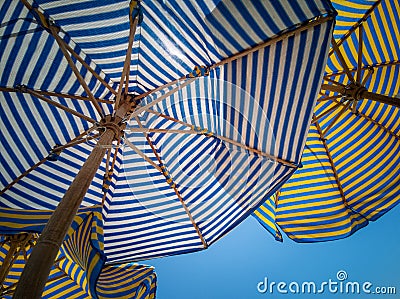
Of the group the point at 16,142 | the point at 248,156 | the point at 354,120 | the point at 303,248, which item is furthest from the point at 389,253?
the point at 16,142

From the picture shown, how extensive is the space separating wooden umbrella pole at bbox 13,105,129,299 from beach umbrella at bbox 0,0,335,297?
0.02 metres

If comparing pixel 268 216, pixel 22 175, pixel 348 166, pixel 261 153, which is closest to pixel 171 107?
pixel 261 153

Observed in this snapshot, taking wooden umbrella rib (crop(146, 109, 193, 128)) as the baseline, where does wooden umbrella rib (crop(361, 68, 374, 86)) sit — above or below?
above

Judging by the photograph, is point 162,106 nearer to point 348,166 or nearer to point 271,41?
point 271,41

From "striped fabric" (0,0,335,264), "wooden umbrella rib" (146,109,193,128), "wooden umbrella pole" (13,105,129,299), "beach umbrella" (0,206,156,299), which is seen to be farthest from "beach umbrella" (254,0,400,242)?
"wooden umbrella pole" (13,105,129,299)

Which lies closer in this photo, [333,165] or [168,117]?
[168,117]

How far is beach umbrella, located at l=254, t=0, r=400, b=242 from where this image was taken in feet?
16.6

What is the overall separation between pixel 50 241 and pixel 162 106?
8.93 feet

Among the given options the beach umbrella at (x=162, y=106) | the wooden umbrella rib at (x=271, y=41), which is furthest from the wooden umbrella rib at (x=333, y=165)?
the wooden umbrella rib at (x=271, y=41)

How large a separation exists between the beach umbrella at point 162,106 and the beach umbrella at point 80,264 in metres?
0.26

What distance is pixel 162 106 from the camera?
4375mm

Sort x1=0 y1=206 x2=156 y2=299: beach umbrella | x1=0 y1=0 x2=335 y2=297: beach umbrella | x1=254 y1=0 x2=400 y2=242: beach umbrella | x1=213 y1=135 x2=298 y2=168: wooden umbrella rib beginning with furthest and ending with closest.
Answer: x1=254 y1=0 x2=400 y2=242: beach umbrella → x1=213 y1=135 x2=298 y2=168: wooden umbrella rib → x1=0 y1=206 x2=156 y2=299: beach umbrella → x1=0 y1=0 x2=335 y2=297: beach umbrella

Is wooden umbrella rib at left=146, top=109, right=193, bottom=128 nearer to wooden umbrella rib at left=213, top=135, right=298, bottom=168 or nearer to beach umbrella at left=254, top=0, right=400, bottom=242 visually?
wooden umbrella rib at left=213, top=135, right=298, bottom=168

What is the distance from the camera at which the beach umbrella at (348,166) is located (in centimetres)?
505
